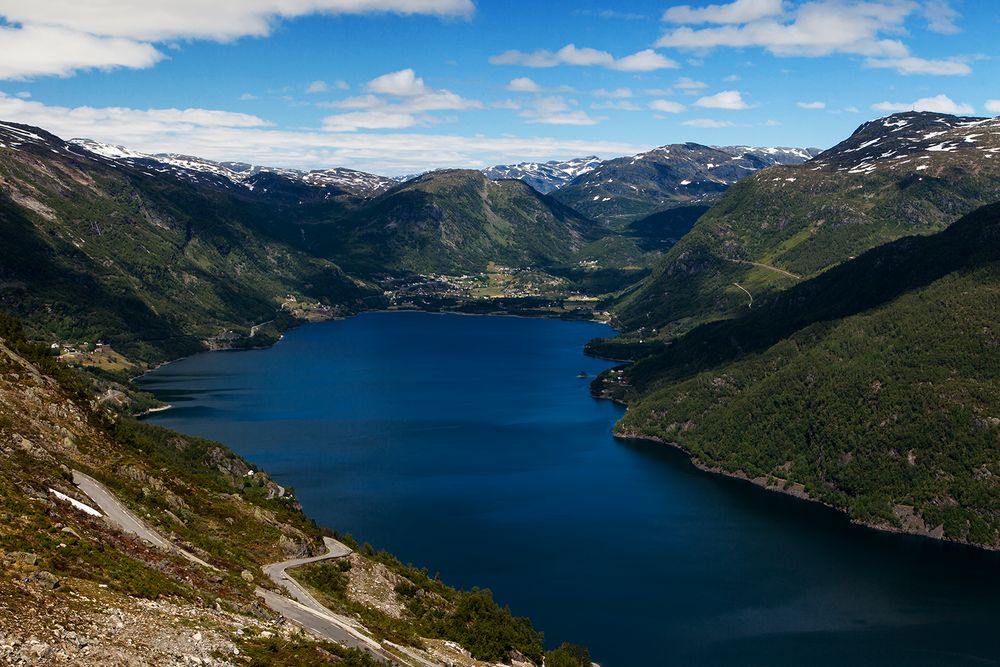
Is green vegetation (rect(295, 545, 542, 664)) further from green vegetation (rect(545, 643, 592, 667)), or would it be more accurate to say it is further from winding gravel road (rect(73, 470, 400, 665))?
winding gravel road (rect(73, 470, 400, 665))

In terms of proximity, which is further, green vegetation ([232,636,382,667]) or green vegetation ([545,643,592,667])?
green vegetation ([545,643,592,667])

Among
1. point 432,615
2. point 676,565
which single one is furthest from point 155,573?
point 676,565

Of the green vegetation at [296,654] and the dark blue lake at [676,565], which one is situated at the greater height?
the green vegetation at [296,654]

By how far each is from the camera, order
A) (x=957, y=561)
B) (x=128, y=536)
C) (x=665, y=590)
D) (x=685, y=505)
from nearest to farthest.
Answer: (x=128, y=536), (x=665, y=590), (x=957, y=561), (x=685, y=505)

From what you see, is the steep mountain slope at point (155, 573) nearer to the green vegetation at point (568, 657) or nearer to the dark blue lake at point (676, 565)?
the green vegetation at point (568, 657)

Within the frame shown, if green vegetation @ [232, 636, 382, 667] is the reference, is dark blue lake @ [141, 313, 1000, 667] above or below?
below

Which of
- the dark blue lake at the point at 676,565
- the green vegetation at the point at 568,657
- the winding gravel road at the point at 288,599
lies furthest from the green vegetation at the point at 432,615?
the dark blue lake at the point at 676,565

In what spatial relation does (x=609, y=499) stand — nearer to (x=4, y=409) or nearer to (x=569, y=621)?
(x=569, y=621)

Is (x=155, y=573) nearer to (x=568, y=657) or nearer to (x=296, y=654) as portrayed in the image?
(x=296, y=654)

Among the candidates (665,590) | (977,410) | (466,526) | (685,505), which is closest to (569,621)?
(665,590)

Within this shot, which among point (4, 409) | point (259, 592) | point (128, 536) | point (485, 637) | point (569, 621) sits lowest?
point (569, 621)

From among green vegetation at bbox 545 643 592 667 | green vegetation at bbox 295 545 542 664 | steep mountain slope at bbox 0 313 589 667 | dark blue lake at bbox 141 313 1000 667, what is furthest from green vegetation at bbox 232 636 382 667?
dark blue lake at bbox 141 313 1000 667
